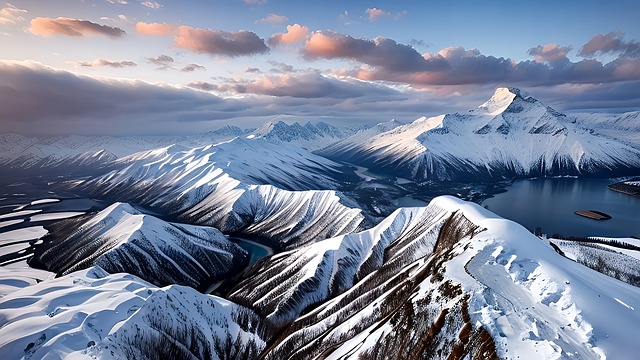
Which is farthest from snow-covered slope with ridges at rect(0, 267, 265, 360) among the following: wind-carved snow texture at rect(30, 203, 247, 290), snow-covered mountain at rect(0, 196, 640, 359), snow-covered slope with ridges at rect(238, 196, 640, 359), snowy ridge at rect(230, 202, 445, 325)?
wind-carved snow texture at rect(30, 203, 247, 290)

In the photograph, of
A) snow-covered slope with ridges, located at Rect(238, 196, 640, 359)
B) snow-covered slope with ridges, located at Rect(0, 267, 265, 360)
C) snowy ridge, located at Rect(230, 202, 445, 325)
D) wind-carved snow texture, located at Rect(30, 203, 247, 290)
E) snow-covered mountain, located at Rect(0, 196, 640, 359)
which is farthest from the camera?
wind-carved snow texture, located at Rect(30, 203, 247, 290)

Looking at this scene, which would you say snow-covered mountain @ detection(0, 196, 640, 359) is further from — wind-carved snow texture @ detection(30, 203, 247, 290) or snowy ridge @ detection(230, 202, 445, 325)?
wind-carved snow texture @ detection(30, 203, 247, 290)

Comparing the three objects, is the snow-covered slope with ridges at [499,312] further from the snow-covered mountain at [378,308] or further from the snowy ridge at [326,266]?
the snowy ridge at [326,266]

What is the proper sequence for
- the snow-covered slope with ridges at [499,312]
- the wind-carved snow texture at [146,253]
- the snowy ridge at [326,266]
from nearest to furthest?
the snow-covered slope with ridges at [499,312], the snowy ridge at [326,266], the wind-carved snow texture at [146,253]

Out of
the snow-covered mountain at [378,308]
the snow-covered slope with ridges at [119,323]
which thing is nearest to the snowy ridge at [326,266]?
the snow-covered mountain at [378,308]

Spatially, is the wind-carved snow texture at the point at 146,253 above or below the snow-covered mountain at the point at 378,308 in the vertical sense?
below

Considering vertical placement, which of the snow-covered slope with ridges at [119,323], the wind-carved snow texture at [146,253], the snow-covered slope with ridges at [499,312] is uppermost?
the snow-covered slope with ridges at [499,312]

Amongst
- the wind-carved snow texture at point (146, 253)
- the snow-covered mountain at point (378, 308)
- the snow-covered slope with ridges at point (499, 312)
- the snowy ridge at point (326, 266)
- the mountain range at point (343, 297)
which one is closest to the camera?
the snow-covered slope with ridges at point (499, 312)
